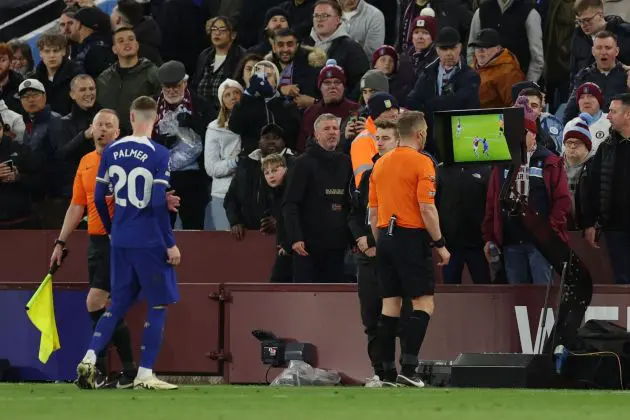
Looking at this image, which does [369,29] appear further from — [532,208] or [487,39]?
[532,208]

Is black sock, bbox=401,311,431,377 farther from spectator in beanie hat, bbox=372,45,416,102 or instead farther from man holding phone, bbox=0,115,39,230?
man holding phone, bbox=0,115,39,230

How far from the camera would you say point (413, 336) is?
43.5ft

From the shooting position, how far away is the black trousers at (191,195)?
58.5 feet

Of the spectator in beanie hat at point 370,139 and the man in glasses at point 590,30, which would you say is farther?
the man in glasses at point 590,30

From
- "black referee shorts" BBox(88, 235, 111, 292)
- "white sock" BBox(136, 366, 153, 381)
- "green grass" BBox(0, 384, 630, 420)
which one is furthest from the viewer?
"black referee shorts" BBox(88, 235, 111, 292)

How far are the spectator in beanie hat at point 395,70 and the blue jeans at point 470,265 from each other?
8.43 feet

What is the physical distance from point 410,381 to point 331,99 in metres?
4.39

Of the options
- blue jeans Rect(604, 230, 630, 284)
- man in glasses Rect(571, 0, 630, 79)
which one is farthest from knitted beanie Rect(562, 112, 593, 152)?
man in glasses Rect(571, 0, 630, 79)

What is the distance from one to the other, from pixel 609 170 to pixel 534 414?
17.2 feet

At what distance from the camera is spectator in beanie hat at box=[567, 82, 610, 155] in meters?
16.4

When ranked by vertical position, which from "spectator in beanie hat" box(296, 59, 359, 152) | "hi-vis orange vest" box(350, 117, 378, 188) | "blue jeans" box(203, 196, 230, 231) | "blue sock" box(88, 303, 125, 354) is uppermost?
"spectator in beanie hat" box(296, 59, 359, 152)

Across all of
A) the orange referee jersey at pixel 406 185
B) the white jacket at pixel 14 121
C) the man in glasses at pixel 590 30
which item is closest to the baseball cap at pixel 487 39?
the man in glasses at pixel 590 30

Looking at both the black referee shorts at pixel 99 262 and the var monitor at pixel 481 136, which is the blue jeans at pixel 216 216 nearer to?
the black referee shorts at pixel 99 262

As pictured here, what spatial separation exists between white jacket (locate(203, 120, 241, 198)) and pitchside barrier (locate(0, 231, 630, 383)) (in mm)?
691
